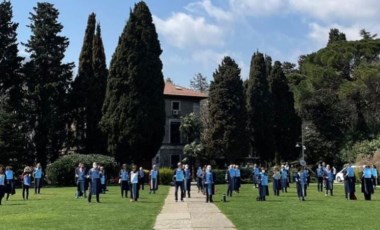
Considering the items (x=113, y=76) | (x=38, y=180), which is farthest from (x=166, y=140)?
(x=38, y=180)

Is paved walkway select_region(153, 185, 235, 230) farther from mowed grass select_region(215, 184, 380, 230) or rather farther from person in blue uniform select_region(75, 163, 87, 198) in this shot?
person in blue uniform select_region(75, 163, 87, 198)

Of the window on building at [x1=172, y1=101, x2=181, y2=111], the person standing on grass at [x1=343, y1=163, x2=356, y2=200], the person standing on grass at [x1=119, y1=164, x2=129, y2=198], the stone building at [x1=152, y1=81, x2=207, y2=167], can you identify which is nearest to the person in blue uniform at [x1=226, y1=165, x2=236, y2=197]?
the person standing on grass at [x1=119, y1=164, x2=129, y2=198]

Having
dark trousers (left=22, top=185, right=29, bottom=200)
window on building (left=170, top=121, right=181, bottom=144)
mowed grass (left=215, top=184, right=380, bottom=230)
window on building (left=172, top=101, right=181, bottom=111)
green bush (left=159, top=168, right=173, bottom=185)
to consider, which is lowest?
mowed grass (left=215, top=184, right=380, bottom=230)

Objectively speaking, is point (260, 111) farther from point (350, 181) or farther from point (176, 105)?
point (350, 181)

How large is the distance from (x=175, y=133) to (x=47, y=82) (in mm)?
20279

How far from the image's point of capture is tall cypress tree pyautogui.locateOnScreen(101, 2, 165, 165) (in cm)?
4856

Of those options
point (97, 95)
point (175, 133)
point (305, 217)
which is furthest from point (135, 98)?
point (305, 217)

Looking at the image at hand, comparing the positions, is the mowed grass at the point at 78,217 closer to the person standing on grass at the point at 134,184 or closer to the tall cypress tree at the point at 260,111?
the person standing on grass at the point at 134,184

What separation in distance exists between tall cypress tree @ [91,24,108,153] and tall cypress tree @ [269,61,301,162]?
23.0 m

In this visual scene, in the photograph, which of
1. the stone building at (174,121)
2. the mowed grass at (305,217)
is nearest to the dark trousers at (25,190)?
the mowed grass at (305,217)

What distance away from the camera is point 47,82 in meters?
52.3

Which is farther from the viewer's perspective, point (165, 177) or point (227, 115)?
point (227, 115)

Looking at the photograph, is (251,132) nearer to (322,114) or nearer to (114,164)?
(322,114)

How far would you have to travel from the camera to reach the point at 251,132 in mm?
64188
